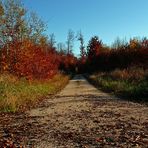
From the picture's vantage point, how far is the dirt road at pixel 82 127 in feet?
32.8

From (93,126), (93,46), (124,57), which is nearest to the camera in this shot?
(93,126)

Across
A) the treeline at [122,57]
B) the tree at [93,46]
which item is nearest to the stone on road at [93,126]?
the treeline at [122,57]

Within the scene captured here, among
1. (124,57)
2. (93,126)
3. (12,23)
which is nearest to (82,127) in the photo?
(93,126)

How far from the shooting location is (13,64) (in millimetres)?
28203

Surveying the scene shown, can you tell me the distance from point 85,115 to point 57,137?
4.54m

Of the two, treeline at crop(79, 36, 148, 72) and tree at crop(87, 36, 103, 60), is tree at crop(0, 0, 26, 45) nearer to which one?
treeline at crop(79, 36, 148, 72)

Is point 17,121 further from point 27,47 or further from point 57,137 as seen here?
point 27,47

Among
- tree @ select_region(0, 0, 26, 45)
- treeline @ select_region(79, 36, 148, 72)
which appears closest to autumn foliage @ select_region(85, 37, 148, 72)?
treeline @ select_region(79, 36, 148, 72)

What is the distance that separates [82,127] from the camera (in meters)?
12.3

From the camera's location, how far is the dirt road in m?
10.0

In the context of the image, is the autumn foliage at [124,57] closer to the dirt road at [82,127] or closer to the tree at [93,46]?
the tree at [93,46]

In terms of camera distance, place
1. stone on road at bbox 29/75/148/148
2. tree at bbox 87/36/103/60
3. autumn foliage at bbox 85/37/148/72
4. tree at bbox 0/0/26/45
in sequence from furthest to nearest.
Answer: tree at bbox 87/36/103/60 → autumn foliage at bbox 85/37/148/72 → tree at bbox 0/0/26/45 → stone on road at bbox 29/75/148/148

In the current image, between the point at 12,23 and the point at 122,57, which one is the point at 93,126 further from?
the point at 122,57

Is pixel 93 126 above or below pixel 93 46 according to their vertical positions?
below
